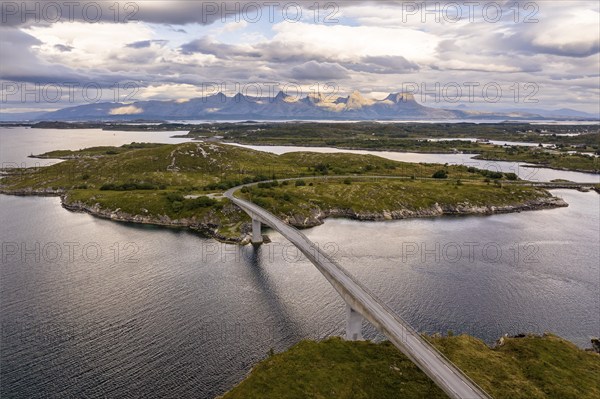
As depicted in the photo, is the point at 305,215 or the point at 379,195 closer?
the point at 305,215

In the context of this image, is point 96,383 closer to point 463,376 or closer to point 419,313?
point 463,376

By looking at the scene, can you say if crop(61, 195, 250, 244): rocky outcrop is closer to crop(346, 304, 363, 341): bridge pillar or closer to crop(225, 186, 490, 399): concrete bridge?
crop(225, 186, 490, 399): concrete bridge

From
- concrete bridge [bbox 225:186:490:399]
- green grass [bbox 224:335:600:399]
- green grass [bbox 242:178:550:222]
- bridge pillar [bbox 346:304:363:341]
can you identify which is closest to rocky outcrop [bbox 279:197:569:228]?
green grass [bbox 242:178:550:222]

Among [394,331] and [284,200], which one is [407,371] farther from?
[284,200]

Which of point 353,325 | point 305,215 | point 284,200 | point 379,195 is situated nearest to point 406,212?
point 379,195

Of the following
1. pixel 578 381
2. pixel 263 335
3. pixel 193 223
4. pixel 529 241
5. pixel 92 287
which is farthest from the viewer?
pixel 193 223

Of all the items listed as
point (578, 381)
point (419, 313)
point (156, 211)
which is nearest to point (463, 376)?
point (578, 381)
